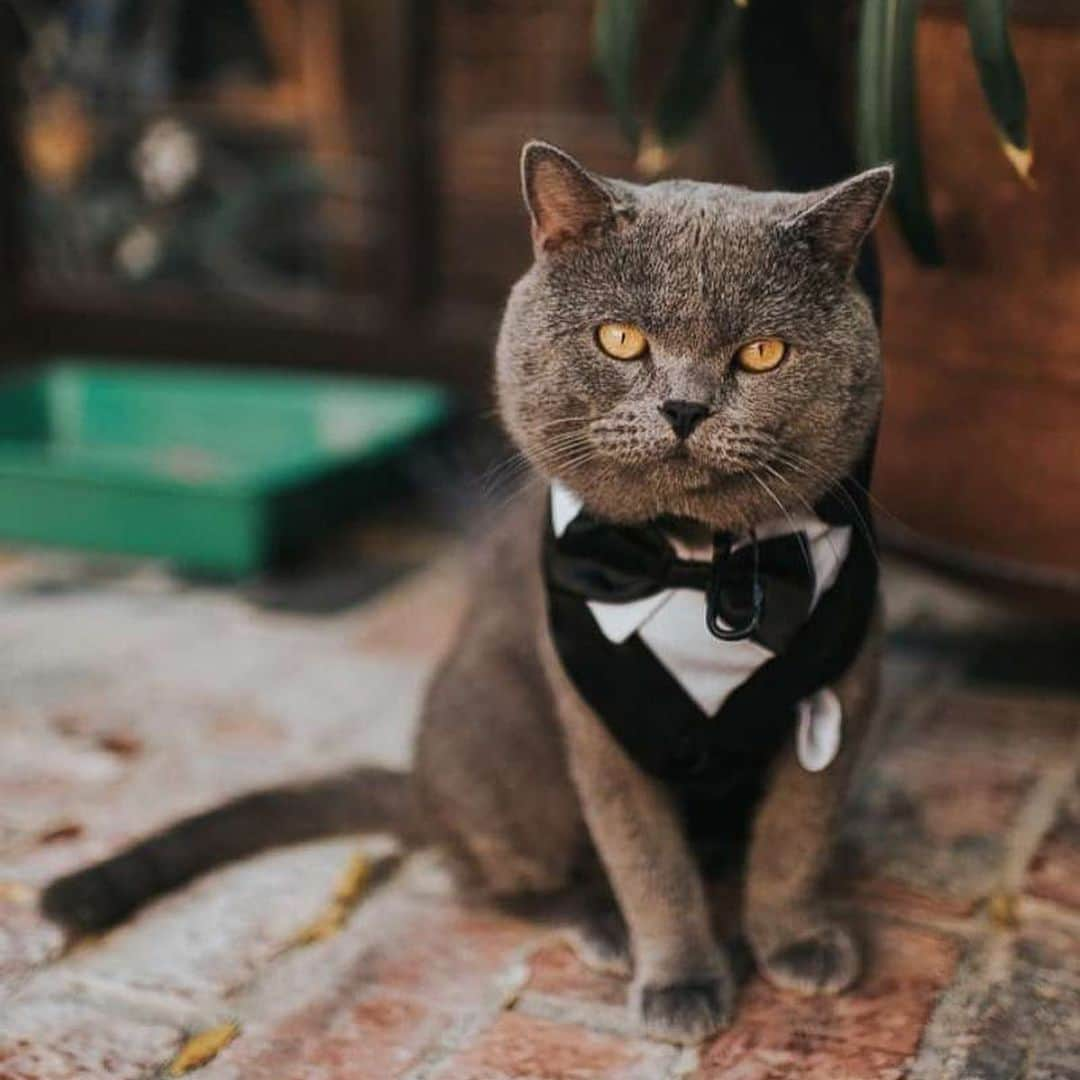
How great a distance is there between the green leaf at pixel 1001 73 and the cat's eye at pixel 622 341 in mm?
533

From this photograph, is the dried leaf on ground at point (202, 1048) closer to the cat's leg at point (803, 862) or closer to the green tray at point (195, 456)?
the cat's leg at point (803, 862)

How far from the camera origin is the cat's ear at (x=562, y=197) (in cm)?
123

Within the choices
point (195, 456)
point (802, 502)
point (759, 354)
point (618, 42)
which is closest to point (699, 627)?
point (802, 502)

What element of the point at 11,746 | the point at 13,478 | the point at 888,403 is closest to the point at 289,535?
the point at 13,478

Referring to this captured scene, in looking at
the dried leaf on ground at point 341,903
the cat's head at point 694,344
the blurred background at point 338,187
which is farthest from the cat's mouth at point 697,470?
the blurred background at point 338,187

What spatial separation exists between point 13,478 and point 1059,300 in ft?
5.90

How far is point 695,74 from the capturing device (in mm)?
1855

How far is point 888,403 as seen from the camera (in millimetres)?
1956

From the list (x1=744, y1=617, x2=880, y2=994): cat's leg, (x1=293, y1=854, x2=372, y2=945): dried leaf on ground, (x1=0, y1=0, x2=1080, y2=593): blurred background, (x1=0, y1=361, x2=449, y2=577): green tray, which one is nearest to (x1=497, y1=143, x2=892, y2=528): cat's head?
(x1=744, y1=617, x2=880, y2=994): cat's leg

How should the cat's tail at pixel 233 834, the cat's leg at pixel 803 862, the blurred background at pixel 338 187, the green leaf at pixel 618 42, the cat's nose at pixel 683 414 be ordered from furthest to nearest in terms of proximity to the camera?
1. the blurred background at pixel 338 187
2. the green leaf at pixel 618 42
3. the cat's tail at pixel 233 834
4. the cat's leg at pixel 803 862
5. the cat's nose at pixel 683 414

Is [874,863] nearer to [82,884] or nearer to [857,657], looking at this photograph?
[857,657]

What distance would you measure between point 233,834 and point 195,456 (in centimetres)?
152

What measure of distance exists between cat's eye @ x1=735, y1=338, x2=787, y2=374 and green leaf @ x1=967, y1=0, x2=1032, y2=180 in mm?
460

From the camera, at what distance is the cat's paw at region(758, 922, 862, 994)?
1.44 m
